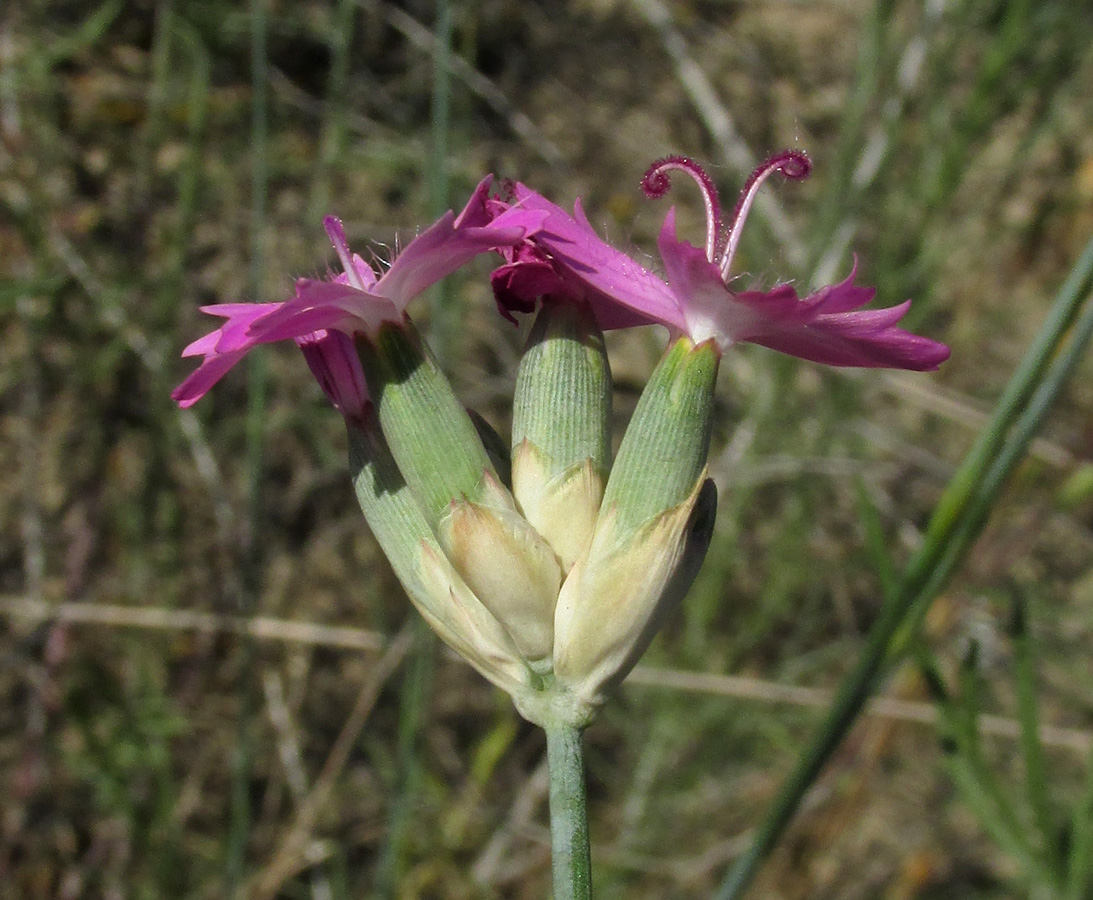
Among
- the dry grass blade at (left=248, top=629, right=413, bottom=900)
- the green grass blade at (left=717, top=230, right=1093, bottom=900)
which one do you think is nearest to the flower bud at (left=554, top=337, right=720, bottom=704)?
the green grass blade at (left=717, top=230, right=1093, bottom=900)

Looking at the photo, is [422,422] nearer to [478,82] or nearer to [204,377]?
[204,377]

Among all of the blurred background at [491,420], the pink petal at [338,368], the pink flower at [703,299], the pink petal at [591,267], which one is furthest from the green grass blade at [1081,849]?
the pink petal at [338,368]

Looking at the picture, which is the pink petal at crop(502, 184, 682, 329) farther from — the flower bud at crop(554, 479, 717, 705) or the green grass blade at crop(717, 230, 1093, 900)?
the green grass blade at crop(717, 230, 1093, 900)

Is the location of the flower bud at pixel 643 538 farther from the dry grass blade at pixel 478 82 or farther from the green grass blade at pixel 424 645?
the dry grass blade at pixel 478 82

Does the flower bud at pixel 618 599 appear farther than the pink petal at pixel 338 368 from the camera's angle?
No

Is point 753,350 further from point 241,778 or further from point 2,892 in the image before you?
point 2,892

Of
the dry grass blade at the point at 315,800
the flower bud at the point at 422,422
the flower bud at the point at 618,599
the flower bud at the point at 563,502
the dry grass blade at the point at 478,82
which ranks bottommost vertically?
the dry grass blade at the point at 315,800
